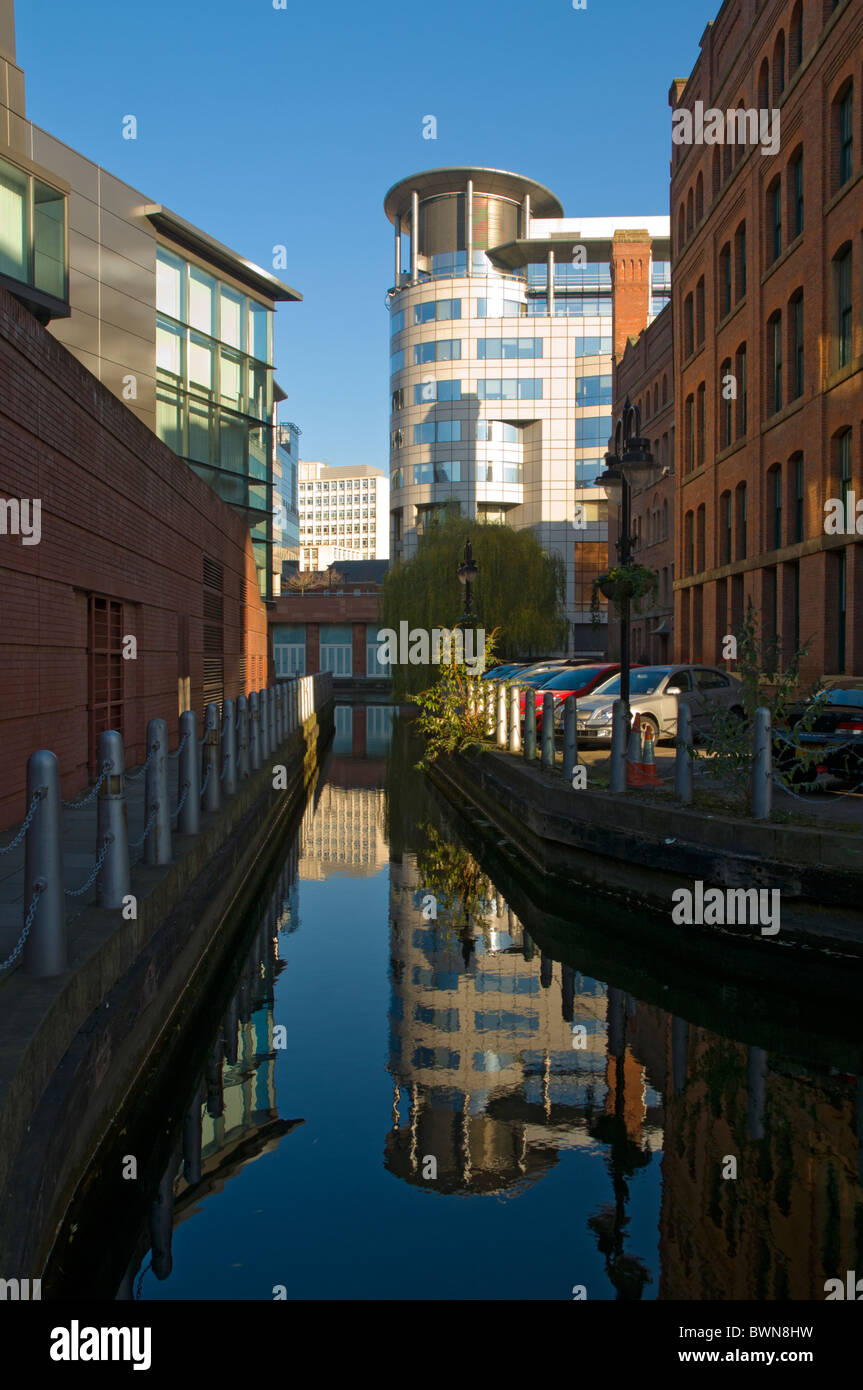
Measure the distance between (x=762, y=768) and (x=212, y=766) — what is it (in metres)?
4.90

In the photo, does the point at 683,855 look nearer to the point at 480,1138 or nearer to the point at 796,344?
the point at 480,1138

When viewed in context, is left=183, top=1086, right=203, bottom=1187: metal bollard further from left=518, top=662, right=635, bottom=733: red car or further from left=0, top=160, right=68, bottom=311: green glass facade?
left=518, top=662, right=635, bottom=733: red car

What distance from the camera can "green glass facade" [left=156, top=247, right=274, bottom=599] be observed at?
29.5m

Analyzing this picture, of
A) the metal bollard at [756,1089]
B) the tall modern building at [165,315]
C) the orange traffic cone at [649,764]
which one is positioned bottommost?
the metal bollard at [756,1089]

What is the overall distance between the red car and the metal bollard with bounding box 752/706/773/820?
420 inches

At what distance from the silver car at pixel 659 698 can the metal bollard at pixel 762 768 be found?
865cm

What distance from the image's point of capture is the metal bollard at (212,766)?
32.6ft

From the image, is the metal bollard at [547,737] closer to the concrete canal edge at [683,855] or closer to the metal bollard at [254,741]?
the concrete canal edge at [683,855]

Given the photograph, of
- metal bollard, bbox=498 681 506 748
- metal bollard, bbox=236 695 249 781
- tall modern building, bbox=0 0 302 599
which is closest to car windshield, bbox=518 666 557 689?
metal bollard, bbox=498 681 506 748

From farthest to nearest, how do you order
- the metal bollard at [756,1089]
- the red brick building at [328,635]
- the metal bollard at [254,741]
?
the red brick building at [328,635]
the metal bollard at [254,741]
the metal bollard at [756,1089]

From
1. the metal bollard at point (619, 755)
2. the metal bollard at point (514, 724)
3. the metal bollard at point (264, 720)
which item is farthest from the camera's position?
the metal bollard at point (514, 724)

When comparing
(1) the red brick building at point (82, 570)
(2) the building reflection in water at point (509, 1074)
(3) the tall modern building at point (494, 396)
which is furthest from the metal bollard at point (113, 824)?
(3) the tall modern building at point (494, 396)

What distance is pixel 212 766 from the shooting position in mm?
10016

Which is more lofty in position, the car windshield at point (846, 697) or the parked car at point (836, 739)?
the car windshield at point (846, 697)
